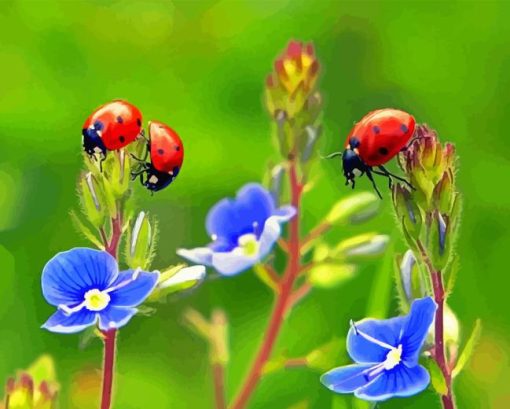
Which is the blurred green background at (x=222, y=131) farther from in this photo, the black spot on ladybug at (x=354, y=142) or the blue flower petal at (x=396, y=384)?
the blue flower petal at (x=396, y=384)

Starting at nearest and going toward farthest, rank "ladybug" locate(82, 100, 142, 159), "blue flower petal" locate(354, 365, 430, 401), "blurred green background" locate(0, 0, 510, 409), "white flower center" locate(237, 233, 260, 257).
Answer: "blue flower petal" locate(354, 365, 430, 401) < "ladybug" locate(82, 100, 142, 159) < "white flower center" locate(237, 233, 260, 257) < "blurred green background" locate(0, 0, 510, 409)

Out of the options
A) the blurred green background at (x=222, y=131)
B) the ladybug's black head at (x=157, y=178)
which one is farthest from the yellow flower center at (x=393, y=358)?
the blurred green background at (x=222, y=131)

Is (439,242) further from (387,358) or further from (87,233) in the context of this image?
(87,233)

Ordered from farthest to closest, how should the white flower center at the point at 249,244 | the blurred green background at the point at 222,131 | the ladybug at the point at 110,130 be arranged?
the blurred green background at the point at 222,131
the white flower center at the point at 249,244
the ladybug at the point at 110,130

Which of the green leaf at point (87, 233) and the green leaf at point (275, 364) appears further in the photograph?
the green leaf at point (275, 364)

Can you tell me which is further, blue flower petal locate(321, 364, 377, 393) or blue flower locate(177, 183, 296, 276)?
blue flower locate(177, 183, 296, 276)

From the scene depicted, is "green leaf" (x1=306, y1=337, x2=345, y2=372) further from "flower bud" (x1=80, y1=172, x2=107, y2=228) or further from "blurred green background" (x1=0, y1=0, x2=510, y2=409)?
"blurred green background" (x1=0, y1=0, x2=510, y2=409)

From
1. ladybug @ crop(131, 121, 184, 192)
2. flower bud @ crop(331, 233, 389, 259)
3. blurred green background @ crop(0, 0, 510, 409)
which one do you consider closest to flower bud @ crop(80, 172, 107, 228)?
ladybug @ crop(131, 121, 184, 192)

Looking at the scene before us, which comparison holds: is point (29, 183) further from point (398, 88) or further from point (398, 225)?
point (398, 225)

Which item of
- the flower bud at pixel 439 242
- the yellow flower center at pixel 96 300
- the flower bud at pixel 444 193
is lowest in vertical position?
the flower bud at pixel 439 242
